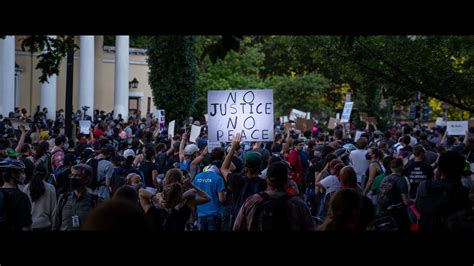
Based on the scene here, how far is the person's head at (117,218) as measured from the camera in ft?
12.1

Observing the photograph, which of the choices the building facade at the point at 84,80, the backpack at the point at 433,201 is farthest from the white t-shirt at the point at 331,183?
the building facade at the point at 84,80

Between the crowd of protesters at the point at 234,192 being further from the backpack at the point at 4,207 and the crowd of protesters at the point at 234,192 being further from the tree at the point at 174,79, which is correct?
the tree at the point at 174,79

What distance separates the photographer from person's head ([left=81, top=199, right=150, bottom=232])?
370 cm

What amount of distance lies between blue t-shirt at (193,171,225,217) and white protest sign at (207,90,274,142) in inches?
85.8

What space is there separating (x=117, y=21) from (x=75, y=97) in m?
45.8

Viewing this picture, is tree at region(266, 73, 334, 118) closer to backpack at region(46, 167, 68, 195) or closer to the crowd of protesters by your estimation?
the crowd of protesters

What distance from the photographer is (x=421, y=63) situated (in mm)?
10508

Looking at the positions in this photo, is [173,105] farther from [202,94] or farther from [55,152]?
[55,152]

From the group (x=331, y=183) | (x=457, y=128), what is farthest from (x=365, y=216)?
(x=457, y=128)

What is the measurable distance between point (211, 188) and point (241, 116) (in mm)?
2614

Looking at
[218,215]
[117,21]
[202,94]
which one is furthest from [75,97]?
[117,21]

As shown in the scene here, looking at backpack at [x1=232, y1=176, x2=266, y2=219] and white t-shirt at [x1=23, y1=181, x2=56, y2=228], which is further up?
backpack at [x1=232, y1=176, x2=266, y2=219]

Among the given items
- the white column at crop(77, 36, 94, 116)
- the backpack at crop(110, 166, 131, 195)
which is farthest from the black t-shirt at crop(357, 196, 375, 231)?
the white column at crop(77, 36, 94, 116)

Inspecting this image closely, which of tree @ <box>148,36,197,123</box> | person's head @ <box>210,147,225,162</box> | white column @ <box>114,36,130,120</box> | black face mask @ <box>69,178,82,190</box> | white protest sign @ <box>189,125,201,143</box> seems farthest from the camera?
white column @ <box>114,36,130,120</box>
